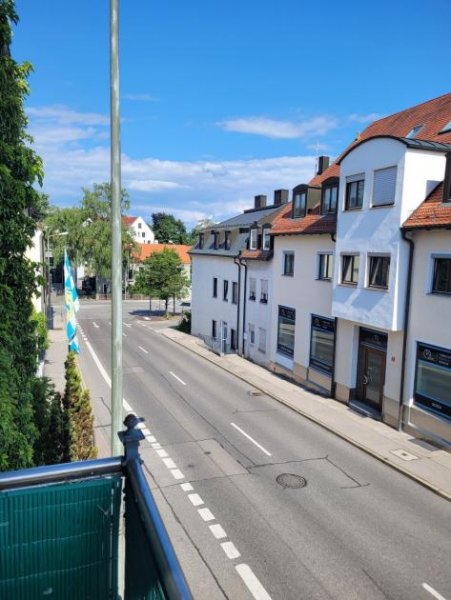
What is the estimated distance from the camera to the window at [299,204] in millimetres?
25297

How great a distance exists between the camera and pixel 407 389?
57.7ft

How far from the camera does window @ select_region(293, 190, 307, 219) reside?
83.0 feet

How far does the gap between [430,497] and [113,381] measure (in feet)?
32.4

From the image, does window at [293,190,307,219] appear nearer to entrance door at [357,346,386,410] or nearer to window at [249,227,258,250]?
window at [249,227,258,250]

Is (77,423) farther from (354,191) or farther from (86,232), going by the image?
(86,232)

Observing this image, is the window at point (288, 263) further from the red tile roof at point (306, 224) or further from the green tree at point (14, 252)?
the green tree at point (14, 252)

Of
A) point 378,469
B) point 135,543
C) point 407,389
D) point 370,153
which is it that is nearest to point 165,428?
point 378,469

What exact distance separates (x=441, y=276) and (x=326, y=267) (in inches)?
294

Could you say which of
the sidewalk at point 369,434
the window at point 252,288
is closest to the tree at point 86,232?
the window at point 252,288

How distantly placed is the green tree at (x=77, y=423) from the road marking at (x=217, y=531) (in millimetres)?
3603

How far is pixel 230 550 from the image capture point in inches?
399

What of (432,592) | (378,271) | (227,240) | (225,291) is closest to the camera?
(432,592)

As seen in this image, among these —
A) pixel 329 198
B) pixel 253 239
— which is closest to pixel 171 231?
pixel 253 239

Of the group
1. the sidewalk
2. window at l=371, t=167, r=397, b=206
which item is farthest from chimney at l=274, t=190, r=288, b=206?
window at l=371, t=167, r=397, b=206
